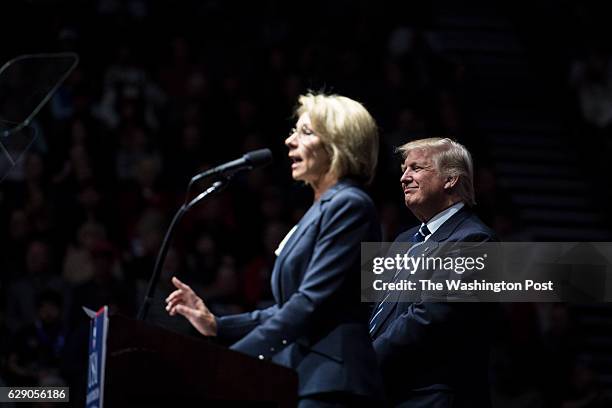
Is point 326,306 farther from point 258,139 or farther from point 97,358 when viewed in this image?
point 258,139

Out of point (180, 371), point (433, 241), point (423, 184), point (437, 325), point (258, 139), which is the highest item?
point (258, 139)

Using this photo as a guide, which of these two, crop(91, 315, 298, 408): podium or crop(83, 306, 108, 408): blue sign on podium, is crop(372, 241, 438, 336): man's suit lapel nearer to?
crop(91, 315, 298, 408): podium

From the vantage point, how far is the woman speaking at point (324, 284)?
9.83 ft

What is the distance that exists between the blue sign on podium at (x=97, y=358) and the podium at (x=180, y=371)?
4 cm

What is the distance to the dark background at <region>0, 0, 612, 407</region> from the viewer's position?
6496mm

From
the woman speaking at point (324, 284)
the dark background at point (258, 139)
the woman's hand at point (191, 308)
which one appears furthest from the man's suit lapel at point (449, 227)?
the dark background at point (258, 139)

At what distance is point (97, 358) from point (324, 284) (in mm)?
588

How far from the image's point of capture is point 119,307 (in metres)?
5.71

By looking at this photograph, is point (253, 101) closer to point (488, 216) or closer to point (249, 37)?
point (249, 37)

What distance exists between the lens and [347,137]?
3.20m

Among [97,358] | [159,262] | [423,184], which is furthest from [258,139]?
[97,358]

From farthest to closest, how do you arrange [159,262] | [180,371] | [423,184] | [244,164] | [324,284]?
[423,184] → [244,164] → [159,262] → [324,284] → [180,371]

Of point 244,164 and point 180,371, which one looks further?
point 244,164

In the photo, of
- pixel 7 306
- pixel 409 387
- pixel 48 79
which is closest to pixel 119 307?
pixel 7 306
